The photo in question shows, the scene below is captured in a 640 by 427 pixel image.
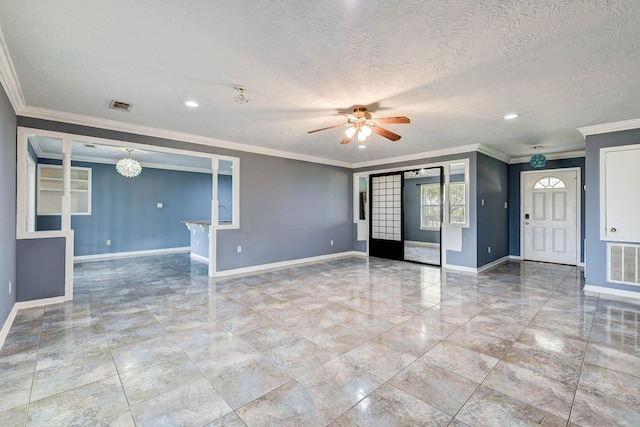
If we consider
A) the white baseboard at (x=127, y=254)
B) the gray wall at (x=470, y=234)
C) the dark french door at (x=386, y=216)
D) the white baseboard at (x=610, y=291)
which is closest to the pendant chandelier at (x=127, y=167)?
the white baseboard at (x=127, y=254)

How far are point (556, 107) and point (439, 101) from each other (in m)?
1.51

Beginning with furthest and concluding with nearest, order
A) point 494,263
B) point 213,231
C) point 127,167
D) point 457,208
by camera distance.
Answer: point 457,208 < point 494,263 < point 127,167 < point 213,231

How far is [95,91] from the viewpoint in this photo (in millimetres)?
3170

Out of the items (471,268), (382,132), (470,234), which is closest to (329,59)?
(382,132)

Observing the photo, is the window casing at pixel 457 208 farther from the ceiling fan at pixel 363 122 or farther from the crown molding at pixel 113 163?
the crown molding at pixel 113 163

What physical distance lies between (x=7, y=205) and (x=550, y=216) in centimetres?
923

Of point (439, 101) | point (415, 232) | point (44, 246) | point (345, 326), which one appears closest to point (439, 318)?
point (345, 326)

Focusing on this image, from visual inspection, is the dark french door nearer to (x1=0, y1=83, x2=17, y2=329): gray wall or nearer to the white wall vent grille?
the white wall vent grille

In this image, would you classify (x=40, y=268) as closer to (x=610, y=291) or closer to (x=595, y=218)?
(x=595, y=218)

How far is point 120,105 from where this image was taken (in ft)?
11.7

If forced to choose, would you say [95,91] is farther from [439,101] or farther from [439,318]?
[439,318]

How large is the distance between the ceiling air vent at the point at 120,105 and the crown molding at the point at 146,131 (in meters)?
0.69

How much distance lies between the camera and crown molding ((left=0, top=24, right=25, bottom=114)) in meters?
2.37

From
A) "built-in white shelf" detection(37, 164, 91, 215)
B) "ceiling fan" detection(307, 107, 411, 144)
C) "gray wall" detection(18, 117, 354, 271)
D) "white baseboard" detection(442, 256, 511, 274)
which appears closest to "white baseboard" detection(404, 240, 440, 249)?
"white baseboard" detection(442, 256, 511, 274)
